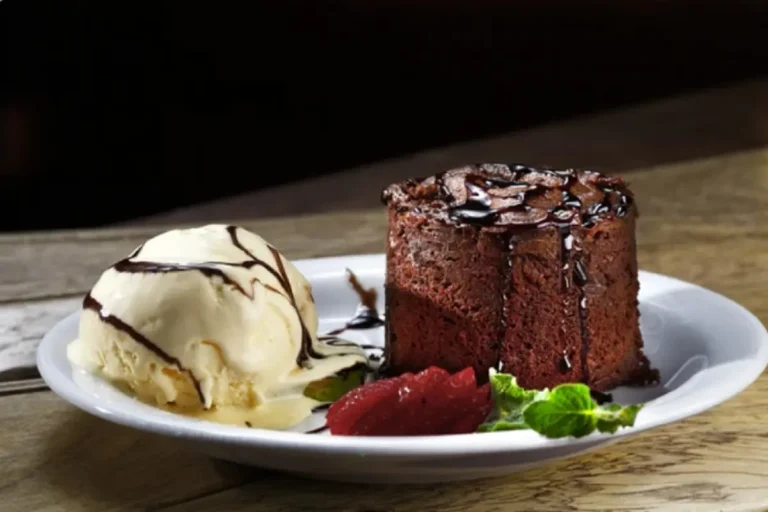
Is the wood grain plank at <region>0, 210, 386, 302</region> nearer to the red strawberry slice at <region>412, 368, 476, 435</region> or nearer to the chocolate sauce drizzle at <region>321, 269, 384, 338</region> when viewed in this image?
the chocolate sauce drizzle at <region>321, 269, 384, 338</region>

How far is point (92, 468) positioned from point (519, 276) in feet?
1.89

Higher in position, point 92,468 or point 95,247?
point 95,247

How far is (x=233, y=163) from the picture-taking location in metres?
3.81

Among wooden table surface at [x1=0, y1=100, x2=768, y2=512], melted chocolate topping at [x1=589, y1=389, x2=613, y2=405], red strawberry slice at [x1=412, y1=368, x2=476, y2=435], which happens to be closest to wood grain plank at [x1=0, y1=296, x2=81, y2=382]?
wooden table surface at [x1=0, y1=100, x2=768, y2=512]

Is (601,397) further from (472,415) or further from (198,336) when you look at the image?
(198,336)

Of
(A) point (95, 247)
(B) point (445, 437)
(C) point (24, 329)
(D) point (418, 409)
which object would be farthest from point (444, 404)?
(A) point (95, 247)

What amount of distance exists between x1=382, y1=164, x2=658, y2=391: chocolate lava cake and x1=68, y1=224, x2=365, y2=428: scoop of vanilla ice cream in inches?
7.4

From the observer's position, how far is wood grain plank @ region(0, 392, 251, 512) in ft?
3.63

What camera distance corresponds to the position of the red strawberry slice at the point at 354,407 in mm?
1184

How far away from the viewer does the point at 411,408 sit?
1.17 metres

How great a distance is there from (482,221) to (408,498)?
15.6 inches

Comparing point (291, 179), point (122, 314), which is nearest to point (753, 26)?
point (291, 179)

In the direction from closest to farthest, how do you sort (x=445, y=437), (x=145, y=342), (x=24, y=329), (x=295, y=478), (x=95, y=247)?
(x=445, y=437)
(x=295, y=478)
(x=145, y=342)
(x=24, y=329)
(x=95, y=247)

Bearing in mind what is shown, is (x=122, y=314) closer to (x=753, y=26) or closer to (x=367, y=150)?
(x=367, y=150)
